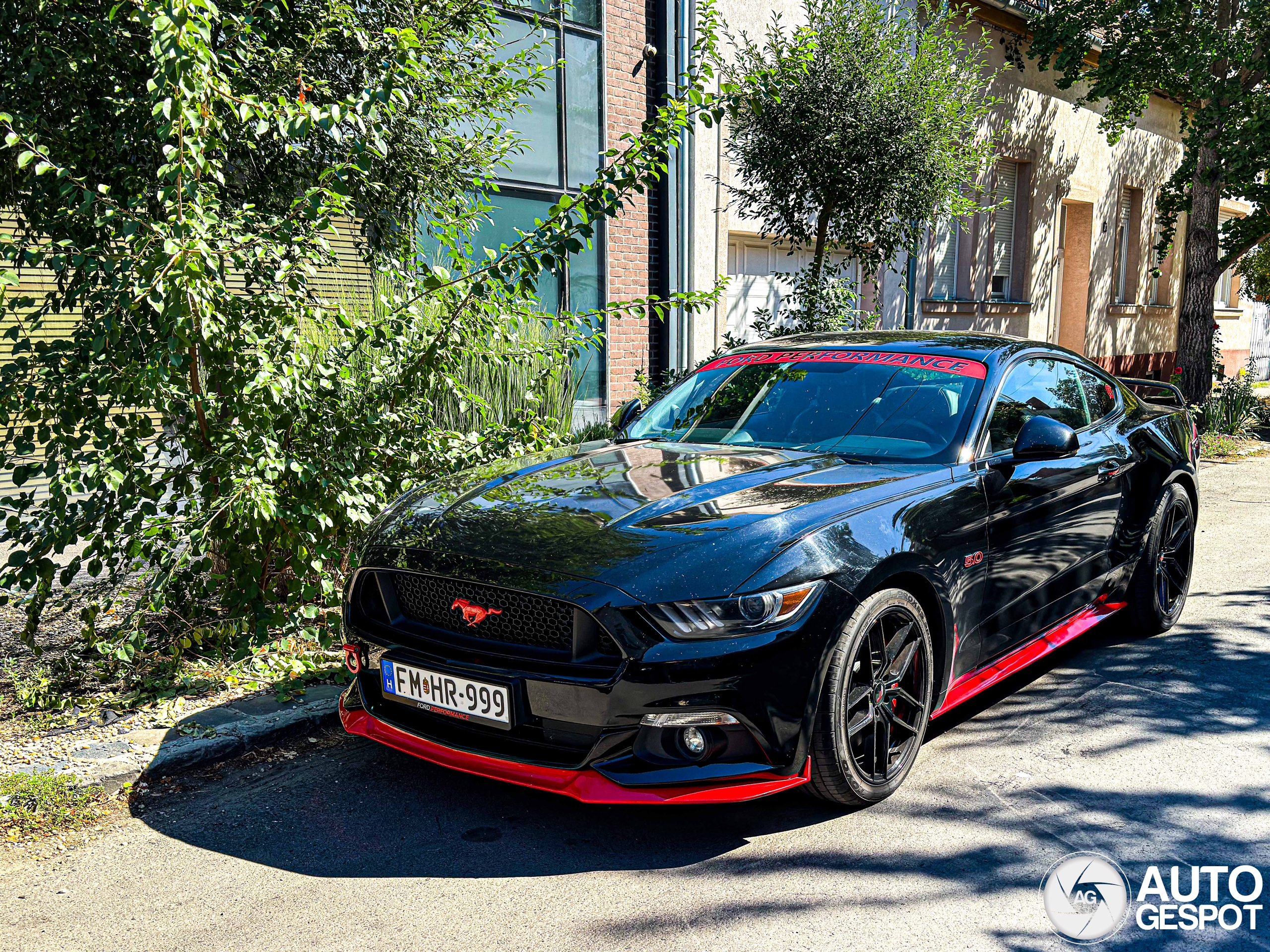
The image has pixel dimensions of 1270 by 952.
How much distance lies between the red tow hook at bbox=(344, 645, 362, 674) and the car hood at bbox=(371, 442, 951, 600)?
382mm

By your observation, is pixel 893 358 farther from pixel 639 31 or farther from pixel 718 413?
pixel 639 31

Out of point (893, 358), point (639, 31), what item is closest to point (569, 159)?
point (639, 31)

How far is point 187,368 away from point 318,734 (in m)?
1.60

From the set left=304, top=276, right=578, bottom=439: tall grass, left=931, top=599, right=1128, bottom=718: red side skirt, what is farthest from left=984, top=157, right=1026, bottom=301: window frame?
left=931, top=599, right=1128, bottom=718: red side skirt

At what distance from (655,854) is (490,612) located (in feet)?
2.96

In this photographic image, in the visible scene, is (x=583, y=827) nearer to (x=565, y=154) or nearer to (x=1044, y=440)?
(x=1044, y=440)

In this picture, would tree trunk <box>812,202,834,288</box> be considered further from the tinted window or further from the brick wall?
the tinted window

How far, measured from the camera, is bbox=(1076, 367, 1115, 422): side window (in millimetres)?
5398

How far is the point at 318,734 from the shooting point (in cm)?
431

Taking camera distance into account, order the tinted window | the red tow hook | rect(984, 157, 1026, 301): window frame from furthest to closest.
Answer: rect(984, 157, 1026, 301): window frame < the tinted window < the red tow hook

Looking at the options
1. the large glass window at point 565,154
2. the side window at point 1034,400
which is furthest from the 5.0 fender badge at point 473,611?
the large glass window at point 565,154

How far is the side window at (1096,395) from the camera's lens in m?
5.40

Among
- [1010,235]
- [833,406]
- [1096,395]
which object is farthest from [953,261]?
[833,406]

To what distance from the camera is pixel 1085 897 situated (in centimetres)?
307
